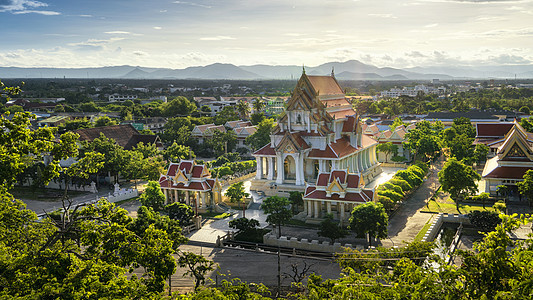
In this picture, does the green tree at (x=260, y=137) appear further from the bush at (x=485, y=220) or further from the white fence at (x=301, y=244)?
the bush at (x=485, y=220)

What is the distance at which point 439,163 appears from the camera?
6091cm

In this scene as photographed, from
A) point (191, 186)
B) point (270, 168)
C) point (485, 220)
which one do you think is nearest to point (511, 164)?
point (485, 220)

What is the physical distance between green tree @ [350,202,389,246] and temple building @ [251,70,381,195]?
13.5 metres

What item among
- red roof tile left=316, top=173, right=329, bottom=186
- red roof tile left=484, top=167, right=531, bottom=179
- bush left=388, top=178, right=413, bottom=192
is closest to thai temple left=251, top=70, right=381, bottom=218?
bush left=388, top=178, right=413, bottom=192

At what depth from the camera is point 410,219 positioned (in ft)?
119

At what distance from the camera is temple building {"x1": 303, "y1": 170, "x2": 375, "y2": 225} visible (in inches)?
1357

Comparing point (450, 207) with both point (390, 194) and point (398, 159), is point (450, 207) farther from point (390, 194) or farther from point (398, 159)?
point (398, 159)

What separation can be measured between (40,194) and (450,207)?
3833cm

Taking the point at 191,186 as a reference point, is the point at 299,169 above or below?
above

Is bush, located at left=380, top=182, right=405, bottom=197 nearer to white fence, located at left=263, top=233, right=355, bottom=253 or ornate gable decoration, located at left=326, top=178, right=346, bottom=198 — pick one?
ornate gable decoration, located at left=326, top=178, right=346, bottom=198

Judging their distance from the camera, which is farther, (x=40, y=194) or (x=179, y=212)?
(x=40, y=194)

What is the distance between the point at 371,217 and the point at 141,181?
30.0 m

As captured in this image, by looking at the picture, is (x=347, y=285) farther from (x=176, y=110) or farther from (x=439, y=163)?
(x=176, y=110)

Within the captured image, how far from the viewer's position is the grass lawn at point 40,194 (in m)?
45.5
